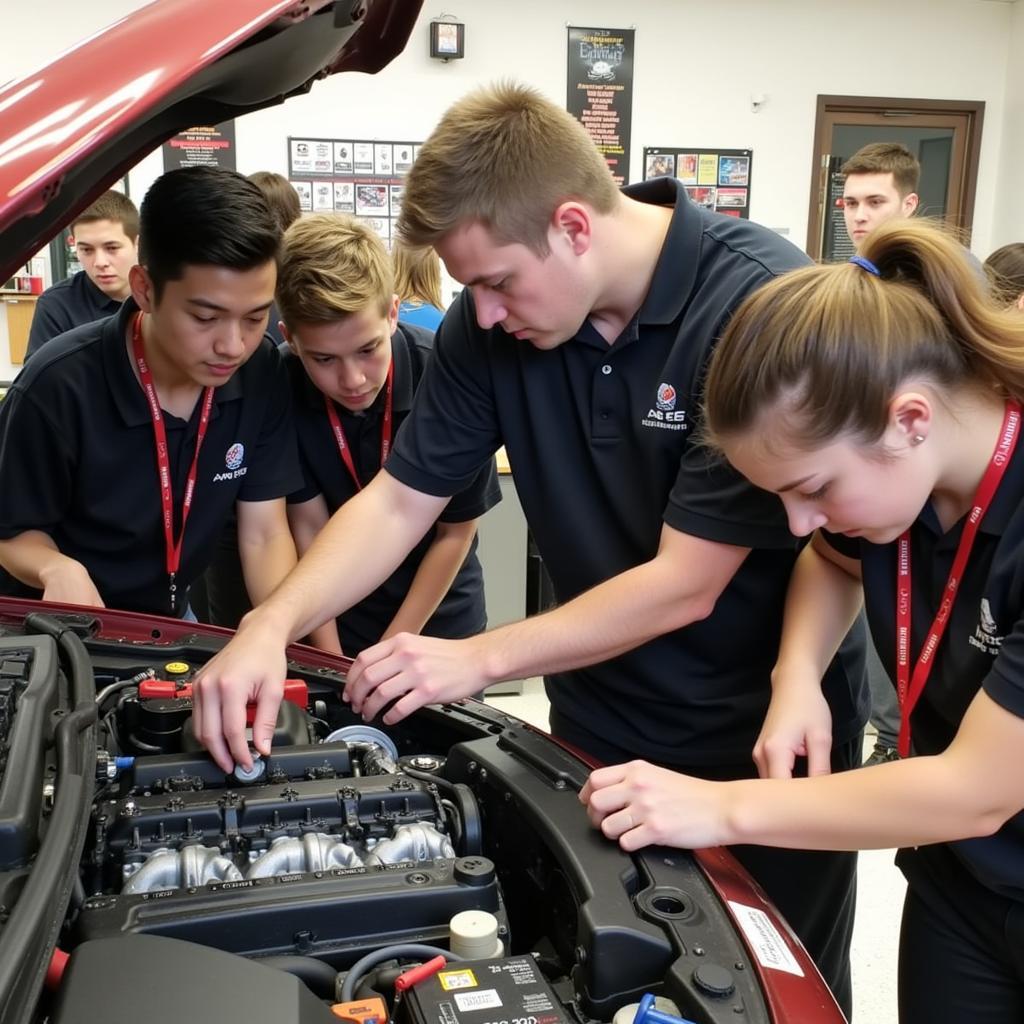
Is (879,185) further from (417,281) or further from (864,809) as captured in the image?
(864,809)

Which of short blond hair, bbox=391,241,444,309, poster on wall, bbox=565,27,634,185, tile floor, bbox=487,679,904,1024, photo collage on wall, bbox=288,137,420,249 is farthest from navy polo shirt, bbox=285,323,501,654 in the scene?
poster on wall, bbox=565,27,634,185

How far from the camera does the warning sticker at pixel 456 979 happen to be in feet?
2.64

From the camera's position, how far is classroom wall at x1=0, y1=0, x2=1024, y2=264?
5.58 meters

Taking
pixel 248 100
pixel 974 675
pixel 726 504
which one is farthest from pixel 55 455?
pixel 974 675

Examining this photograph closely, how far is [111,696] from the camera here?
1.31 m

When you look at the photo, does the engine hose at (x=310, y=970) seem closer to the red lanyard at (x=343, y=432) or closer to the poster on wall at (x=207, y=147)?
the red lanyard at (x=343, y=432)

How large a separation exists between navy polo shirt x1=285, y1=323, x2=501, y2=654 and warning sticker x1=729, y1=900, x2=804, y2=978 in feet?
3.58

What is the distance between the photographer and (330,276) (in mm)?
1691

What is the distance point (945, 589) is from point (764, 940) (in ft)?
1.40

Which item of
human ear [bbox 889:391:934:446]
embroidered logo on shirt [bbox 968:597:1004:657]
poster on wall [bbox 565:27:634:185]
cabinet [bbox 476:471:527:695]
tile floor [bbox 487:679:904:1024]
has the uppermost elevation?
poster on wall [bbox 565:27:634:185]

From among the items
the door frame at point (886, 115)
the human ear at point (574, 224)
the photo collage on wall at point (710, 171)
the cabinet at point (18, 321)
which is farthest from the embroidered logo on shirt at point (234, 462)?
the door frame at point (886, 115)

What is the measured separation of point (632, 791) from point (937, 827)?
0.28m

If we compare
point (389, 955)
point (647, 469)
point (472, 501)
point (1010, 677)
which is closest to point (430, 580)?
point (472, 501)

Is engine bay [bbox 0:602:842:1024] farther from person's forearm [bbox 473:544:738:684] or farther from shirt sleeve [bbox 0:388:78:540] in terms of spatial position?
shirt sleeve [bbox 0:388:78:540]
